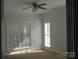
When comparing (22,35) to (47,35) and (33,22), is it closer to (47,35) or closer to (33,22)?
(33,22)

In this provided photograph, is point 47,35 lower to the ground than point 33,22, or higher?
lower

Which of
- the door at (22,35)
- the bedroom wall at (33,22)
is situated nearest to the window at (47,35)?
the bedroom wall at (33,22)

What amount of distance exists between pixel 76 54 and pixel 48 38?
901 millimetres

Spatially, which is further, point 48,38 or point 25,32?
point 25,32

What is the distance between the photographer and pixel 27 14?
1535 millimetres

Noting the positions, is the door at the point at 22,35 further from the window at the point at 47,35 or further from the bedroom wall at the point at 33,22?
the window at the point at 47,35

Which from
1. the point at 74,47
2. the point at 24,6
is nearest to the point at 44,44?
the point at 24,6

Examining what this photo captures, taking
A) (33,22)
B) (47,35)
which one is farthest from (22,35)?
(47,35)

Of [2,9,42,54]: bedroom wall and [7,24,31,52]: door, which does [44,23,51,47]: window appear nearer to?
[2,9,42,54]: bedroom wall

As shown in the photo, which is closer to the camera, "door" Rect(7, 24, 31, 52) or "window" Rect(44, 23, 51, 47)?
"window" Rect(44, 23, 51, 47)

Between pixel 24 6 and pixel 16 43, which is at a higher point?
pixel 24 6

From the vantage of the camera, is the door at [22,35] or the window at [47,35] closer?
the window at [47,35]

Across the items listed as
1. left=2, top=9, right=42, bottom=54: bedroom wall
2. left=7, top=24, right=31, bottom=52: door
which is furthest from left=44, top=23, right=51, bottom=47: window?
left=7, top=24, right=31, bottom=52: door

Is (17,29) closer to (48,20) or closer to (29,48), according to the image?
(29,48)
